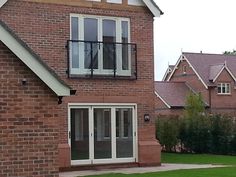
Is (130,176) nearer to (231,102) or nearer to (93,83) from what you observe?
(93,83)

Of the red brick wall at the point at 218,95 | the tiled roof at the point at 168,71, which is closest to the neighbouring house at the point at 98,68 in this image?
the red brick wall at the point at 218,95

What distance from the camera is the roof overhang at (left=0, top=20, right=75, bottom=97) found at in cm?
1053

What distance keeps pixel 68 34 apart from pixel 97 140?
3841 mm

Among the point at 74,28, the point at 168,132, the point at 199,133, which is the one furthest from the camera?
the point at 168,132

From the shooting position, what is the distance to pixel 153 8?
20719mm

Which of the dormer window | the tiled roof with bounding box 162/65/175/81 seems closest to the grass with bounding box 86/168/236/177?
the dormer window

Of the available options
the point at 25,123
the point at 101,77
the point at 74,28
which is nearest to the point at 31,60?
the point at 25,123

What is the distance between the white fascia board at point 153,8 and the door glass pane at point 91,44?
6.74ft

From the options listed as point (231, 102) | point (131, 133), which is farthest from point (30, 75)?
point (231, 102)

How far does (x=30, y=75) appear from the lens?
10.9m

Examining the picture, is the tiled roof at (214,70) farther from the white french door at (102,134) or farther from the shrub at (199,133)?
the white french door at (102,134)

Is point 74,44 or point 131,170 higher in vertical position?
point 74,44

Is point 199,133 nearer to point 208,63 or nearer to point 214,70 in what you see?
point 214,70

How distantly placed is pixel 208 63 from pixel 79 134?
1543 inches
